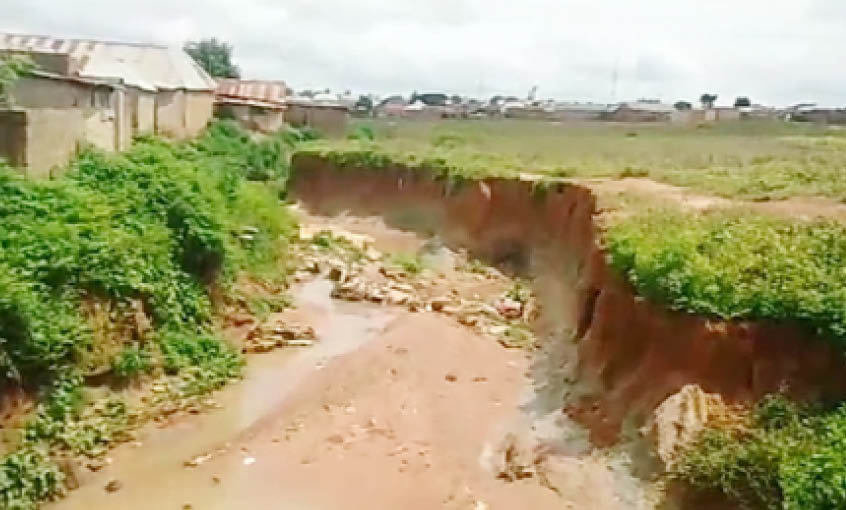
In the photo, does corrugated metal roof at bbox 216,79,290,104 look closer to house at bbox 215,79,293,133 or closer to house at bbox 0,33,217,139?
house at bbox 215,79,293,133

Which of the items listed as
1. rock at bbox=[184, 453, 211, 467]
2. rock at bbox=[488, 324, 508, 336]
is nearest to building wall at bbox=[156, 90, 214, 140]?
rock at bbox=[488, 324, 508, 336]

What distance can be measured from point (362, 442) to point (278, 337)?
5343 millimetres

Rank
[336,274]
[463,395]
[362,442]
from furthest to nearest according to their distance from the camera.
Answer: [336,274]
[463,395]
[362,442]

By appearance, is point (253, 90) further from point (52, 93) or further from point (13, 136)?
point (13, 136)

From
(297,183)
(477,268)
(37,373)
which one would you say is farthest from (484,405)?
(297,183)

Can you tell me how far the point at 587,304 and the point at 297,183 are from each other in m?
21.6

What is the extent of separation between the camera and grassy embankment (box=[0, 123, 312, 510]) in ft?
41.6

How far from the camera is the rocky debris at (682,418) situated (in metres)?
10.9

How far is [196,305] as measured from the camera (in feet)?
56.2

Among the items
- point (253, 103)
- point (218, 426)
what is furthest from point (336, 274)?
point (253, 103)

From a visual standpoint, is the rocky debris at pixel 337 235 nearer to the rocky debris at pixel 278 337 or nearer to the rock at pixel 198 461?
the rocky debris at pixel 278 337

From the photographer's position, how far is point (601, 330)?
14984 mm

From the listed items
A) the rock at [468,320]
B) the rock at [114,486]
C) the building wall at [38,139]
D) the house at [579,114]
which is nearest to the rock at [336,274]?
the rock at [468,320]

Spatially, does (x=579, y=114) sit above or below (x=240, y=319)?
above
